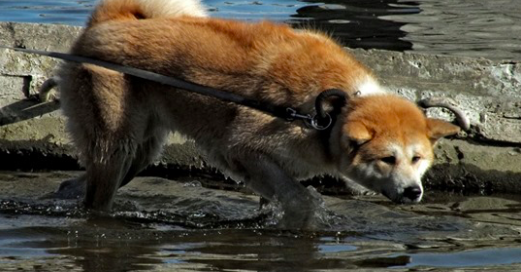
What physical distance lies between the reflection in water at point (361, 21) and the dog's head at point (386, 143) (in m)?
5.59

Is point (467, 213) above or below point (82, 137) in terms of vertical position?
below

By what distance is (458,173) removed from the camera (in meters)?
8.23

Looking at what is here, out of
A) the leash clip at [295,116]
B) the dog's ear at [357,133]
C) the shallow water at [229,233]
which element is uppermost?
the leash clip at [295,116]

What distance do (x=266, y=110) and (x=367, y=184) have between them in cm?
76

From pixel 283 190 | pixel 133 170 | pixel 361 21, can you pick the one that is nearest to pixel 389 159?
pixel 283 190

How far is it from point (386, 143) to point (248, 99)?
2.91 ft

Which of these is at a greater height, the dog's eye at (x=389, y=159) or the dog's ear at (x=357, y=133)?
the dog's ear at (x=357, y=133)

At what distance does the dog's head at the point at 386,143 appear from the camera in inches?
265

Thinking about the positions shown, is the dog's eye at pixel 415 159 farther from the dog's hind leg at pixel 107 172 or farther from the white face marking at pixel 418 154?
the dog's hind leg at pixel 107 172

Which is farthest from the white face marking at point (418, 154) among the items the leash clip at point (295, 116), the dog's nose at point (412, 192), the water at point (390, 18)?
the water at point (390, 18)

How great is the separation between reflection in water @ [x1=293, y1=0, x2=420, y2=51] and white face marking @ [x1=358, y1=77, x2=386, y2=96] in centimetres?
534

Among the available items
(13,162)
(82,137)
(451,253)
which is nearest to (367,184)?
(451,253)

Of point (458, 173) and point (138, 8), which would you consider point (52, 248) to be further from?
point (458, 173)

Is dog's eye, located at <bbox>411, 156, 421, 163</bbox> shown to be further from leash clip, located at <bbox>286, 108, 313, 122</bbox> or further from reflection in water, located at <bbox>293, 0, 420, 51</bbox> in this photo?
reflection in water, located at <bbox>293, 0, 420, 51</bbox>
